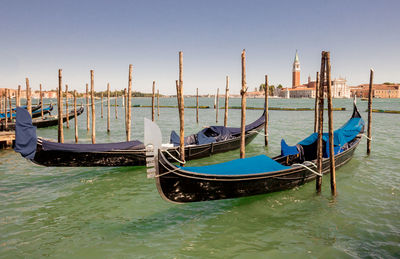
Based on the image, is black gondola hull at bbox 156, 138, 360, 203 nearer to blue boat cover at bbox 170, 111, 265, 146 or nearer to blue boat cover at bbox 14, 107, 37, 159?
blue boat cover at bbox 14, 107, 37, 159

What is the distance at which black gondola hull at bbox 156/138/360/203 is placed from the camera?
435 cm

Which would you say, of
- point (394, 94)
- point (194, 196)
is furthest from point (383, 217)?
point (394, 94)

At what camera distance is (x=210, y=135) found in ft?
35.8

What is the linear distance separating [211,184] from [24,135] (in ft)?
13.7

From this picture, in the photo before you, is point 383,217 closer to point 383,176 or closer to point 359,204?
point 359,204

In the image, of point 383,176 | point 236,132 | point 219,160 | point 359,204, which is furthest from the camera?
point 236,132

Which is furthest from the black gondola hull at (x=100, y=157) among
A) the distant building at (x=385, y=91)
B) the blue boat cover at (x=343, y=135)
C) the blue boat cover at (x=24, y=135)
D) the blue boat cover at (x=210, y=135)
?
the distant building at (x=385, y=91)

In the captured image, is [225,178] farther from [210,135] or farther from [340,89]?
[340,89]

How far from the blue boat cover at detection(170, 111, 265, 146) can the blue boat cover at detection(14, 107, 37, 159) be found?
4520mm

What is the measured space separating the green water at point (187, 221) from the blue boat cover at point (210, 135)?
2.76 meters

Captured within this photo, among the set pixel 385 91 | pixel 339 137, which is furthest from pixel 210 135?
pixel 385 91

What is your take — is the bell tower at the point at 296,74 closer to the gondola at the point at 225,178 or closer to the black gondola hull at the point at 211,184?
the gondola at the point at 225,178

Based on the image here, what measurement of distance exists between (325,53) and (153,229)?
16.2 feet

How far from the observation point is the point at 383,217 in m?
5.04
